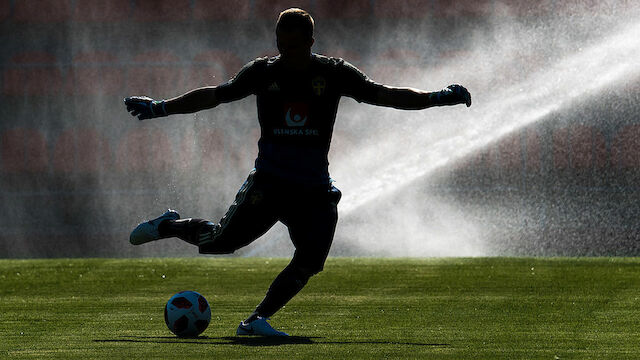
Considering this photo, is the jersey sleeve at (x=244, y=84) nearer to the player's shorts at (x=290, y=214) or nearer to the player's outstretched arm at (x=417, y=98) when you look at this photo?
the player's shorts at (x=290, y=214)

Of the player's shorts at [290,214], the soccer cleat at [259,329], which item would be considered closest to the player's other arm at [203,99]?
the player's shorts at [290,214]

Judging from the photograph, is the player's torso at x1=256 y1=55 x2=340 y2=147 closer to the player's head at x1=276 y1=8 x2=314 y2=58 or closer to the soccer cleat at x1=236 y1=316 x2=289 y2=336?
the player's head at x1=276 y1=8 x2=314 y2=58

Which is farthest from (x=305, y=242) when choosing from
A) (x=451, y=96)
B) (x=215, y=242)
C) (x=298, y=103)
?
(x=451, y=96)

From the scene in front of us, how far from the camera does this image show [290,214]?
8680 millimetres

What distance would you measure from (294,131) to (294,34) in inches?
23.8

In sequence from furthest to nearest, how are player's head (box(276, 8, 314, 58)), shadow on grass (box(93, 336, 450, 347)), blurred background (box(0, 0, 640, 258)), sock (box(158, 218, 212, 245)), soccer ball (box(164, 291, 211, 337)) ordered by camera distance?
1. blurred background (box(0, 0, 640, 258))
2. sock (box(158, 218, 212, 245))
3. soccer ball (box(164, 291, 211, 337))
4. player's head (box(276, 8, 314, 58))
5. shadow on grass (box(93, 336, 450, 347))

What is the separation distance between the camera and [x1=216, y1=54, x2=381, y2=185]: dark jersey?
27.9ft

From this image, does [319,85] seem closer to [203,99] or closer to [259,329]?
[203,99]

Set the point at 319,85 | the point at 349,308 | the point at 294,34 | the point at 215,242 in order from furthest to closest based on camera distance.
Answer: the point at 349,308 < the point at 215,242 < the point at 319,85 < the point at 294,34

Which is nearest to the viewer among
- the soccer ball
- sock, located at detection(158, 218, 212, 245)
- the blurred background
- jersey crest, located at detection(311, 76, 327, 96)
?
jersey crest, located at detection(311, 76, 327, 96)

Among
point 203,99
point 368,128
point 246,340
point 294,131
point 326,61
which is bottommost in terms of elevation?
point 246,340

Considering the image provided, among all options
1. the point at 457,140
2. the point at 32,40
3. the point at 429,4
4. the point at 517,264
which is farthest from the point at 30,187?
the point at 517,264

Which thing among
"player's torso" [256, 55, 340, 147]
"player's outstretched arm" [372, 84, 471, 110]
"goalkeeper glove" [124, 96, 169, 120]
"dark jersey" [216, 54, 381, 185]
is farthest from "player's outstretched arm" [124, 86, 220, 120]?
"player's outstretched arm" [372, 84, 471, 110]

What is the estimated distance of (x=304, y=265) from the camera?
28.5 feet
